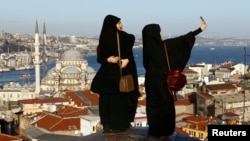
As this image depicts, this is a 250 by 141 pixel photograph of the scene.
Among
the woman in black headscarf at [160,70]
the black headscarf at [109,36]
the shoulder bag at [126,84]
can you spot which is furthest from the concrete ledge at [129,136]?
the black headscarf at [109,36]

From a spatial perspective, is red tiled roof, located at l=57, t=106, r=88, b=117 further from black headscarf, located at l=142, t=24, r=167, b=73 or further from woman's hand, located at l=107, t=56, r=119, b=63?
black headscarf, located at l=142, t=24, r=167, b=73

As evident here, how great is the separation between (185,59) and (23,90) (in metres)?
48.7

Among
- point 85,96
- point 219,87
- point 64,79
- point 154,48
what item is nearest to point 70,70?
point 64,79

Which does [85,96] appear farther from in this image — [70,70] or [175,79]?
[175,79]

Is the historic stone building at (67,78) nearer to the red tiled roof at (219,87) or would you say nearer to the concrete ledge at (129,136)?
the red tiled roof at (219,87)

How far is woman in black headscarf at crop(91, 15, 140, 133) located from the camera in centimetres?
523

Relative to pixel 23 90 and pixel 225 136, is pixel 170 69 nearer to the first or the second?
pixel 225 136

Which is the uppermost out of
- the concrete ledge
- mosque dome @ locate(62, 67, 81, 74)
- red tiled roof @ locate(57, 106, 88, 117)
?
the concrete ledge

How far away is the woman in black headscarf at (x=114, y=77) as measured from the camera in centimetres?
523

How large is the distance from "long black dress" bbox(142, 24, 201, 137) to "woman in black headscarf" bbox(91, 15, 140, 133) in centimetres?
20

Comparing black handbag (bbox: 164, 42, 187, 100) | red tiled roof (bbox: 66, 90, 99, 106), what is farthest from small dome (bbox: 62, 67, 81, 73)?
black handbag (bbox: 164, 42, 187, 100)

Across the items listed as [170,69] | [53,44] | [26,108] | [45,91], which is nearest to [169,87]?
[170,69]

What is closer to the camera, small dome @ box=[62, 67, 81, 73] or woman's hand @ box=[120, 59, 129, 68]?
woman's hand @ box=[120, 59, 129, 68]

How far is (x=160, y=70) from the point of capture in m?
5.07
